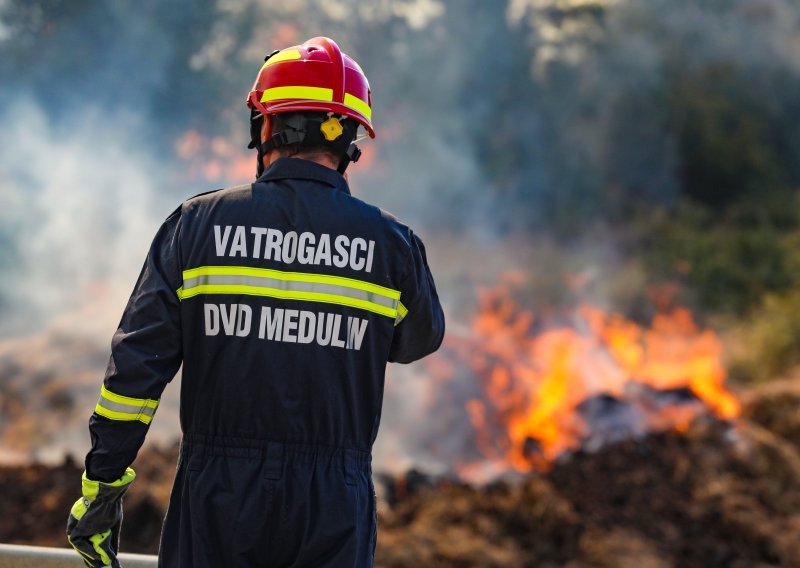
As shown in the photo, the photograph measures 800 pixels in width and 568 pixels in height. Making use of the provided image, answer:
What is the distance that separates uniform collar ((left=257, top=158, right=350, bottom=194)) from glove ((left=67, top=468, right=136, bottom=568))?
838mm

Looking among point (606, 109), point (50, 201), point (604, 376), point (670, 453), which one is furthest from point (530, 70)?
point (670, 453)

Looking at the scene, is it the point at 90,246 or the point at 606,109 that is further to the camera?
the point at 606,109

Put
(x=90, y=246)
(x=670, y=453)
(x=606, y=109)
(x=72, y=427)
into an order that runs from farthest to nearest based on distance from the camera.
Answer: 1. (x=606, y=109)
2. (x=90, y=246)
3. (x=72, y=427)
4. (x=670, y=453)

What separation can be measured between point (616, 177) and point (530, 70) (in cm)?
372

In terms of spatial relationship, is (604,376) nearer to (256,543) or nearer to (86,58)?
(86,58)

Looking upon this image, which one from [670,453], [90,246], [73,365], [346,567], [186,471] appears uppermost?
[90,246]

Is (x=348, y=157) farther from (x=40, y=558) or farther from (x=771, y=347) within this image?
(x=771, y=347)

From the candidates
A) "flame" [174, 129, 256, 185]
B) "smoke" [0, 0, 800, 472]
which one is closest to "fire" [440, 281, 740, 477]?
"smoke" [0, 0, 800, 472]

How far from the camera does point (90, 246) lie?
37.0ft

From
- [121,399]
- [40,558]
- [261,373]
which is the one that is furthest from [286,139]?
[40,558]

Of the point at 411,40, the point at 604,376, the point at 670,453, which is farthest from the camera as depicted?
the point at 411,40

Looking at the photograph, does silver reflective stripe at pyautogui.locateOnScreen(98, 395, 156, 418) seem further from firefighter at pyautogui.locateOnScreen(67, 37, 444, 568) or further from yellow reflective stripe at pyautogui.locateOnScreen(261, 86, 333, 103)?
yellow reflective stripe at pyautogui.locateOnScreen(261, 86, 333, 103)

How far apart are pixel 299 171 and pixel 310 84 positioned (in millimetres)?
284

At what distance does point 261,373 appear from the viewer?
206 cm
